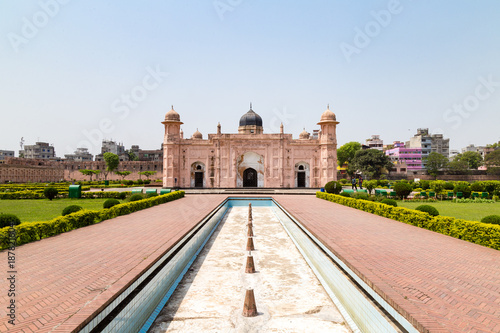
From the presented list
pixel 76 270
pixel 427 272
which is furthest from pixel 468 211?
pixel 76 270

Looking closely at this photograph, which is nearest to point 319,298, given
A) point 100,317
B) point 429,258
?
point 429,258

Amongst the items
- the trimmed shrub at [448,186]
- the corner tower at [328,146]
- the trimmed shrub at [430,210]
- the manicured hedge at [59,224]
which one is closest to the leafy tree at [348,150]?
the corner tower at [328,146]

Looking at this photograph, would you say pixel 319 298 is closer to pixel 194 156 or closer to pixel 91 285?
pixel 91 285

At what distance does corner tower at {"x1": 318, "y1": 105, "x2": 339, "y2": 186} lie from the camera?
31.0 metres

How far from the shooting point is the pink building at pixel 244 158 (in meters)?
31.2

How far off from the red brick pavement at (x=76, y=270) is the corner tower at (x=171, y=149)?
2160cm

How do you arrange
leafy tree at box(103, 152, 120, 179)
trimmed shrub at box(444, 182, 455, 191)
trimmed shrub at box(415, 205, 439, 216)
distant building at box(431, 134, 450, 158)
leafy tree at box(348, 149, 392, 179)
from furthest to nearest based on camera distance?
distant building at box(431, 134, 450, 158)
leafy tree at box(103, 152, 120, 179)
leafy tree at box(348, 149, 392, 179)
trimmed shrub at box(444, 182, 455, 191)
trimmed shrub at box(415, 205, 439, 216)

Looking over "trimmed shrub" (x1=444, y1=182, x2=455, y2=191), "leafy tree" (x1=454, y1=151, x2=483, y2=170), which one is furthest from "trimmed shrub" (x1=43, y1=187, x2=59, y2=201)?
Answer: "leafy tree" (x1=454, y1=151, x2=483, y2=170)

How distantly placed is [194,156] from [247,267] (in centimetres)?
2585

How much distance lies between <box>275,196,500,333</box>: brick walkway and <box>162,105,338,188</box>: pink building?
2208cm

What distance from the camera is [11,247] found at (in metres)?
7.09

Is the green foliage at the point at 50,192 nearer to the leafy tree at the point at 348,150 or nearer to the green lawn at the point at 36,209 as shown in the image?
the green lawn at the point at 36,209

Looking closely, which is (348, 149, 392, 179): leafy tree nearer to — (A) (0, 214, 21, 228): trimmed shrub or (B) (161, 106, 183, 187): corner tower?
(B) (161, 106, 183, 187): corner tower

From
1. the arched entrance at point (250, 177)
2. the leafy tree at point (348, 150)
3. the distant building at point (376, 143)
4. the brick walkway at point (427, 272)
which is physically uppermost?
the distant building at point (376, 143)
